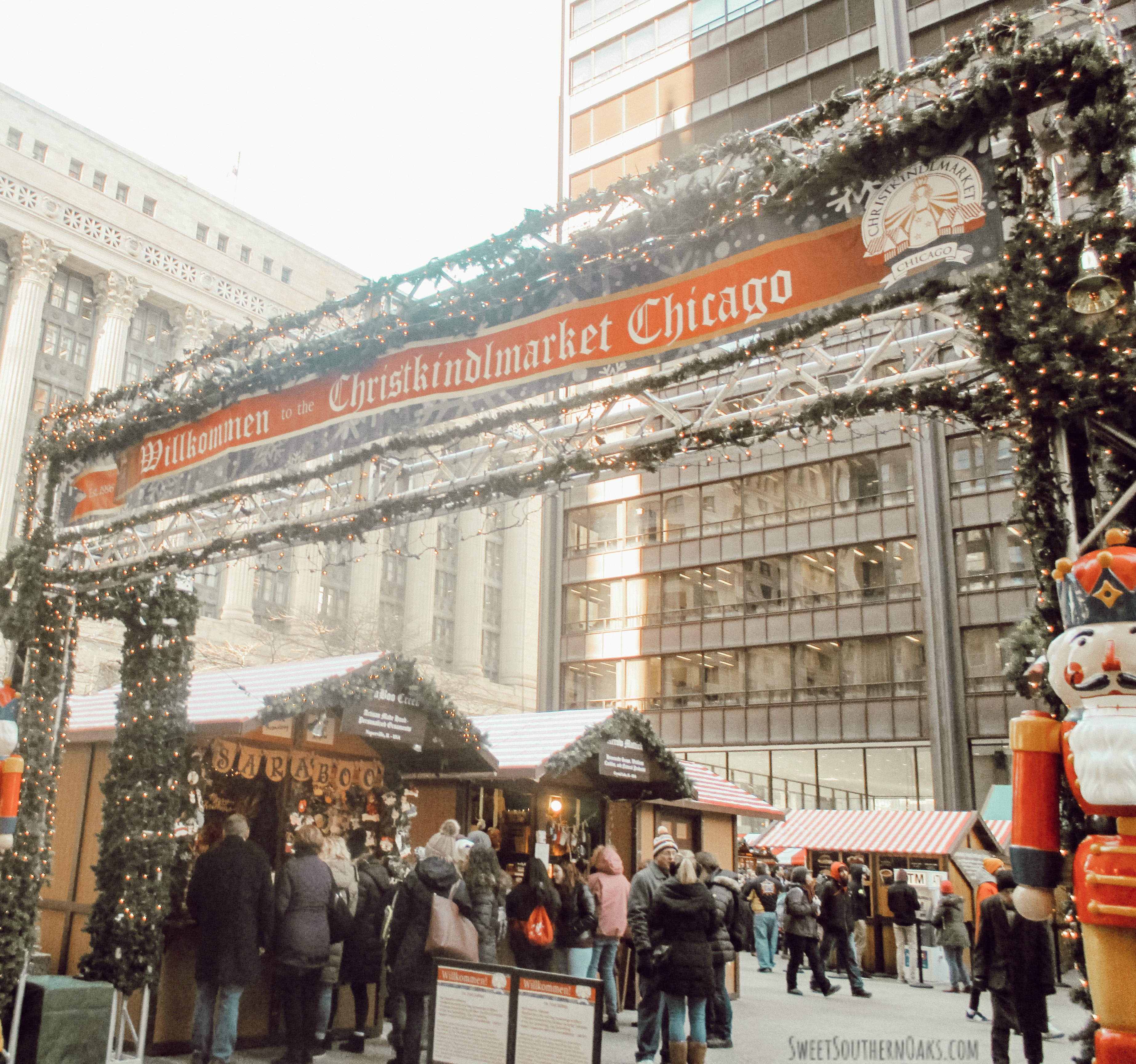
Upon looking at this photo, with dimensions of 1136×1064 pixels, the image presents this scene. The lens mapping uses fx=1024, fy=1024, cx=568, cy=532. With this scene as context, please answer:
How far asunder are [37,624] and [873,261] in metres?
9.18

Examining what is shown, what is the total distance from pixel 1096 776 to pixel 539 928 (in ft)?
23.0

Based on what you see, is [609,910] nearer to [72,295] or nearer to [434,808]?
[434,808]

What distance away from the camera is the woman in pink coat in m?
11.1

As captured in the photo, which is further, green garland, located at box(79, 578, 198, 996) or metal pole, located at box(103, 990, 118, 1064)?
green garland, located at box(79, 578, 198, 996)

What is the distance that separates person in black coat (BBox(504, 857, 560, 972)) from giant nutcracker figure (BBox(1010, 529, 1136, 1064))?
21.6 feet

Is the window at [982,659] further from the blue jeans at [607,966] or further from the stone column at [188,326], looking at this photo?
the stone column at [188,326]

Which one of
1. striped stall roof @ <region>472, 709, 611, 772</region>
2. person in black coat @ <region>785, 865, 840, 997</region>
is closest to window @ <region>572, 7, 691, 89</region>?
striped stall roof @ <region>472, 709, 611, 772</region>

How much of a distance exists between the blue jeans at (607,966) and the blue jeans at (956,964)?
6.97 metres

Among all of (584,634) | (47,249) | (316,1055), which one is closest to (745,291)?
(316,1055)

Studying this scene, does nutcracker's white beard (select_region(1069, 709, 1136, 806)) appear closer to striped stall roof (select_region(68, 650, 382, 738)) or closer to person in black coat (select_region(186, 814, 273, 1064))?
person in black coat (select_region(186, 814, 273, 1064))

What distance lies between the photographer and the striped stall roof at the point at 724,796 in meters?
Answer: 15.7

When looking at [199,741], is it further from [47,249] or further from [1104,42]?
[47,249]

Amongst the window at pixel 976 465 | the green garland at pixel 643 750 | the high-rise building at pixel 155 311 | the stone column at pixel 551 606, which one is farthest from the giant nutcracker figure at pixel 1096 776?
the high-rise building at pixel 155 311

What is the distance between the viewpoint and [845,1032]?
454 inches
